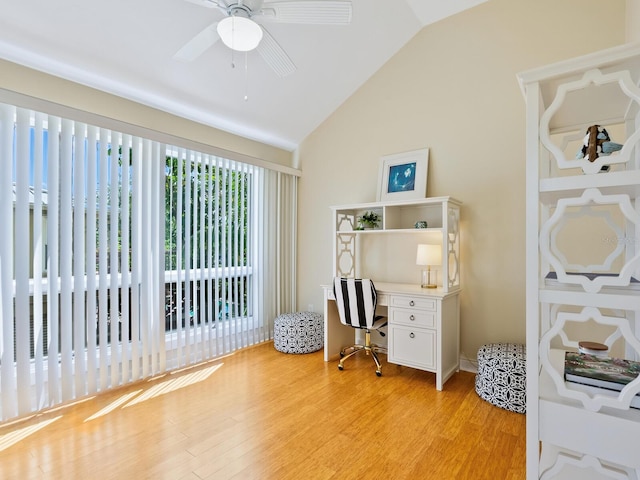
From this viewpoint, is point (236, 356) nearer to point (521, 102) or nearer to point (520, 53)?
point (521, 102)

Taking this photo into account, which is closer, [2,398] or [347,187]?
[2,398]

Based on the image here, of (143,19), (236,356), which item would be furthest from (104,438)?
(143,19)

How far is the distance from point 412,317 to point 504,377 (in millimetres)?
823

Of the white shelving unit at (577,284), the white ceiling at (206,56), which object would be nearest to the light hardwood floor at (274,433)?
the white shelving unit at (577,284)

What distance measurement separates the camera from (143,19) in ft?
8.04

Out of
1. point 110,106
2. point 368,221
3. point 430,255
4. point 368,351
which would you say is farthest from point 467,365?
point 110,106

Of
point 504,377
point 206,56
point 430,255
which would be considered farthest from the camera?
point 430,255

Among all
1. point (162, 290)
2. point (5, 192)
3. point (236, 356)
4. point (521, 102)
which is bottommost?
point (236, 356)

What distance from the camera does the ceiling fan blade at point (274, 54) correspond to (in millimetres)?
2098

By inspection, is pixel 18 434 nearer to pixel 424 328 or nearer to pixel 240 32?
pixel 240 32

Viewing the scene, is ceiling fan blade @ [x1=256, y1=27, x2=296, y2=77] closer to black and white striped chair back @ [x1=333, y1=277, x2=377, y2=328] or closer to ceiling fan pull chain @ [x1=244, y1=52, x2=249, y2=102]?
ceiling fan pull chain @ [x1=244, y1=52, x2=249, y2=102]

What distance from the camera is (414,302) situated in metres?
3.02

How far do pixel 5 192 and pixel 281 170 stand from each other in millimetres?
2666

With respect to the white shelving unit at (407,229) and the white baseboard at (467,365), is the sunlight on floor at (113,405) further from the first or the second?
the white baseboard at (467,365)
